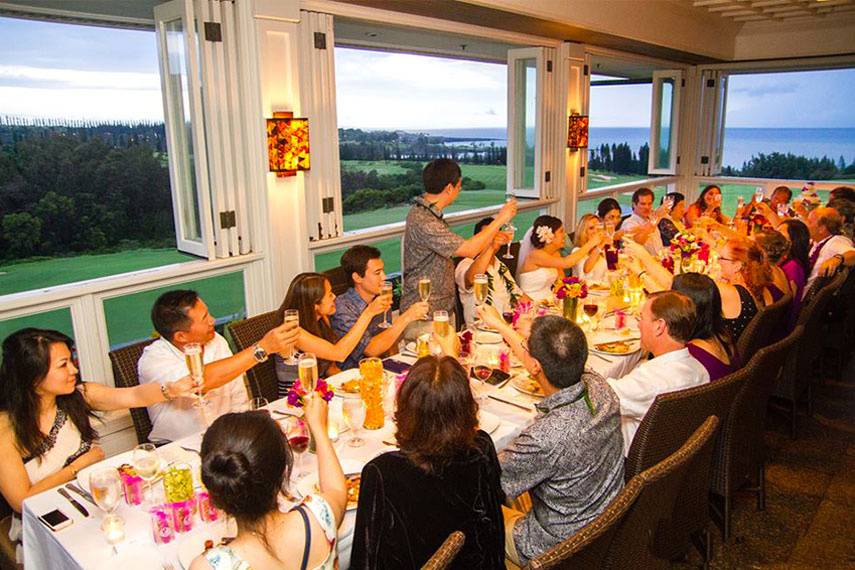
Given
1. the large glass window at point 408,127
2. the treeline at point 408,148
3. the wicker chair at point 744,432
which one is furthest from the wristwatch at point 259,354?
the treeline at point 408,148

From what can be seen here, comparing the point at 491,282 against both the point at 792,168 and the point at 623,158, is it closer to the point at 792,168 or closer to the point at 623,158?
the point at 623,158

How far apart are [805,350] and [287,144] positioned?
11.6ft

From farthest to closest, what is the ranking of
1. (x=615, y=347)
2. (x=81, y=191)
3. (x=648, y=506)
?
(x=81, y=191) → (x=615, y=347) → (x=648, y=506)

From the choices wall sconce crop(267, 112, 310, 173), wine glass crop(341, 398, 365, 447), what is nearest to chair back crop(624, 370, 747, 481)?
wine glass crop(341, 398, 365, 447)

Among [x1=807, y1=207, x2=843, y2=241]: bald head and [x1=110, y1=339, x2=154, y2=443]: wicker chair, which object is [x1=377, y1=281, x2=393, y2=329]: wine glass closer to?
[x1=110, y1=339, x2=154, y2=443]: wicker chair

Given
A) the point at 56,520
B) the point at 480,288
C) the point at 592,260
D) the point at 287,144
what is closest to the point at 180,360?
the point at 56,520

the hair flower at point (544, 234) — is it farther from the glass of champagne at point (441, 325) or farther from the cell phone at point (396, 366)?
the glass of champagne at point (441, 325)

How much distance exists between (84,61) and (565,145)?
5.17m

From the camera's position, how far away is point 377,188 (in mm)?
8109

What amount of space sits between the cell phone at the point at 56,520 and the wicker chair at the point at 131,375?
0.83 meters

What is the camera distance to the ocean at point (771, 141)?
10.8 metres

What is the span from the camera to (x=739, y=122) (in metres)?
11.1

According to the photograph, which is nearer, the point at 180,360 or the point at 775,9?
the point at 180,360

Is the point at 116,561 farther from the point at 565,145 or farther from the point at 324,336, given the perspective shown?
A: the point at 565,145
